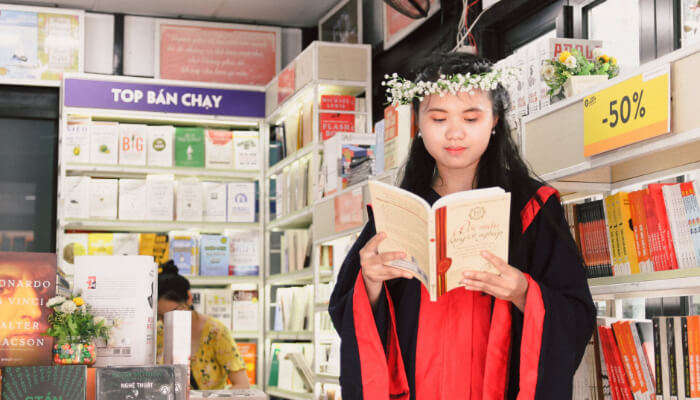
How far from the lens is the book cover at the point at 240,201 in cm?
663

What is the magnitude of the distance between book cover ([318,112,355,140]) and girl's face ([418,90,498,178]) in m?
3.64

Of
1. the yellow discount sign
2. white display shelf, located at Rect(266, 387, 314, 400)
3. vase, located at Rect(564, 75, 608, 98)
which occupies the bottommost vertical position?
white display shelf, located at Rect(266, 387, 314, 400)

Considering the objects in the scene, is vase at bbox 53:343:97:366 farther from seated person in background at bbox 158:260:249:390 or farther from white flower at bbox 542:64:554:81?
seated person in background at bbox 158:260:249:390

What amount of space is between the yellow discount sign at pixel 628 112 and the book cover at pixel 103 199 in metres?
4.61

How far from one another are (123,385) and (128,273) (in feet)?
1.19

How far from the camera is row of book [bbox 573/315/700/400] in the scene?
7.20 ft

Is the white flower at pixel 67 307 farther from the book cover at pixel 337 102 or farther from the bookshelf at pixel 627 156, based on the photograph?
the book cover at pixel 337 102

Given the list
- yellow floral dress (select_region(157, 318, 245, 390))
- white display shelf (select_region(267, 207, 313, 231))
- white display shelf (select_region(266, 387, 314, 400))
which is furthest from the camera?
white display shelf (select_region(267, 207, 313, 231))

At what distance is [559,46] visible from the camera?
2990 millimetres

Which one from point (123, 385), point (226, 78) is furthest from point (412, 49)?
point (123, 385)

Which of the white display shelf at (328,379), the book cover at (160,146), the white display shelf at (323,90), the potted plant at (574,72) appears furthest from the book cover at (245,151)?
the potted plant at (574,72)

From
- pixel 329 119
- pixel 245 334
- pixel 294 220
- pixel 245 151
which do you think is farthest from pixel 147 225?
pixel 329 119

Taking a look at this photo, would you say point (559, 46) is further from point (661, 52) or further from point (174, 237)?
point (174, 237)

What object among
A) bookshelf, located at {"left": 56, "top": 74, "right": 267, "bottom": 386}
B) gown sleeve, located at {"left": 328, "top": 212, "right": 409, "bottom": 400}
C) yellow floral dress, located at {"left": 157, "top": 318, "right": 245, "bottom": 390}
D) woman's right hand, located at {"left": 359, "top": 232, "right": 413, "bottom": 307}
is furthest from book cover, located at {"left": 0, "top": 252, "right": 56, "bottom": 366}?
bookshelf, located at {"left": 56, "top": 74, "right": 267, "bottom": 386}
